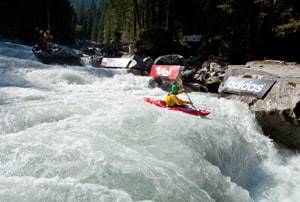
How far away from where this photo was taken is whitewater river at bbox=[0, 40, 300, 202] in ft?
8.25

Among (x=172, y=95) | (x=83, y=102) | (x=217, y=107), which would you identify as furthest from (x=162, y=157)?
(x=217, y=107)

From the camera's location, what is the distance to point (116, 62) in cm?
1438

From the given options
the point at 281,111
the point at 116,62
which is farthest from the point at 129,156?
the point at 116,62

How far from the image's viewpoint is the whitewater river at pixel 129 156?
8.25 ft

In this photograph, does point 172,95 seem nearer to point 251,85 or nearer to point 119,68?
point 251,85

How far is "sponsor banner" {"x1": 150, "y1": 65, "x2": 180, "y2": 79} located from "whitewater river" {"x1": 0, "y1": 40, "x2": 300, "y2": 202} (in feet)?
12.0

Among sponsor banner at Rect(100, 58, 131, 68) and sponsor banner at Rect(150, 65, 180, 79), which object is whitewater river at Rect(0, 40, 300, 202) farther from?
sponsor banner at Rect(100, 58, 131, 68)

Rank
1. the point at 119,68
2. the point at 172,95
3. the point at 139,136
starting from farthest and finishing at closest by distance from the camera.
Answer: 1. the point at 119,68
2. the point at 172,95
3. the point at 139,136

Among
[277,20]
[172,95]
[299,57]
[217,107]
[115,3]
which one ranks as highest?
[115,3]

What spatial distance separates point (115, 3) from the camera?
25.6 metres

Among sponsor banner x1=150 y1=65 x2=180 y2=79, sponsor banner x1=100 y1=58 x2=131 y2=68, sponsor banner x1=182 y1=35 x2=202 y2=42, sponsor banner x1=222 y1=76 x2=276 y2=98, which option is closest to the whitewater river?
sponsor banner x1=222 y1=76 x2=276 y2=98

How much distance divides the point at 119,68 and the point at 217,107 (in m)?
8.70

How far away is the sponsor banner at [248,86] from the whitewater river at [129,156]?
989mm

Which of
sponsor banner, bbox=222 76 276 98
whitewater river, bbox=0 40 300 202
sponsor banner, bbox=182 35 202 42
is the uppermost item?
sponsor banner, bbox=182 35 202 42
